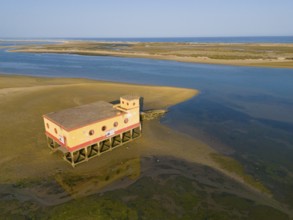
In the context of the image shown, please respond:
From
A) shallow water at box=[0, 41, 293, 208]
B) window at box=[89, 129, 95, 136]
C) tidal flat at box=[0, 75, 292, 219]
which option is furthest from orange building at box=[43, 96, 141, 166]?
shallow water at box=[0, 41, 293, 208]

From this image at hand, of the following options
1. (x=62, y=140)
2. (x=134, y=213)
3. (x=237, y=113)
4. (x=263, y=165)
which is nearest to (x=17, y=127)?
(x=62, y=140)

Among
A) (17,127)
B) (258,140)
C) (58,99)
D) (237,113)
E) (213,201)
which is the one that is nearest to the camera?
(213,201)

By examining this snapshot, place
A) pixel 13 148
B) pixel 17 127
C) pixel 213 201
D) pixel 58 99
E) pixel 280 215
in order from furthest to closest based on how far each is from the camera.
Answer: pixel 58 99 < pixel 17 127 < pixel 13 148 < pixel 213 201 < pixel 280 215

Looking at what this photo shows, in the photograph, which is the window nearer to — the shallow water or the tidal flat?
the tidal flat

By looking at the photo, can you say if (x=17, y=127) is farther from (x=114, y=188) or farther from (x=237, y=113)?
(x=237, y=113)

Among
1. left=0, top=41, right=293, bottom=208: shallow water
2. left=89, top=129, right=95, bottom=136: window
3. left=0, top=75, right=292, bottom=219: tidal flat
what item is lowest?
left=0, top=75, right=292, bottom=219: tidal flat

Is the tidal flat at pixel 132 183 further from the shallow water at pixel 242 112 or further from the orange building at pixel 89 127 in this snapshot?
the shallow water at pixel 242 112

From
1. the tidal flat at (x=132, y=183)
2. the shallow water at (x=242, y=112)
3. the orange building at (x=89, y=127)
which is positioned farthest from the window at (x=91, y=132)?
the shallow water at (x=242, y=112)
